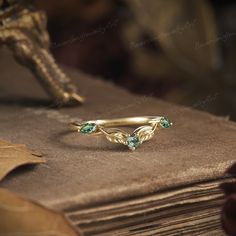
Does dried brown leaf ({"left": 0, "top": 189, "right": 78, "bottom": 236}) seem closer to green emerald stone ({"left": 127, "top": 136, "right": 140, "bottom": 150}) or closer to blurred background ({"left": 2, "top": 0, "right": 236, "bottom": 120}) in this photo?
green emerald stone ({"left": 127, "top": 136, "right": 140, "bottom": 150})

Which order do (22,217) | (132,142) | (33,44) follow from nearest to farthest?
(22,217)
(132,142)
(33,44)

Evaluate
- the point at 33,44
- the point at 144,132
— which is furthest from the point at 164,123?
the point at 33,44

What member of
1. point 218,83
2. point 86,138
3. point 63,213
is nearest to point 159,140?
point 86,138

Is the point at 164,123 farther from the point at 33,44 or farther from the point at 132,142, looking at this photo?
the point at 33,44

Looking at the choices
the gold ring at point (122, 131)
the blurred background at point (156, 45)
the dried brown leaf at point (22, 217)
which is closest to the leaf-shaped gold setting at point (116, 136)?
the gold ring at point (122, 131)

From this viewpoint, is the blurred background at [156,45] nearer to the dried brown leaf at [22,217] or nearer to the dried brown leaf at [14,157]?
the dried brown leaf at [14,157]
